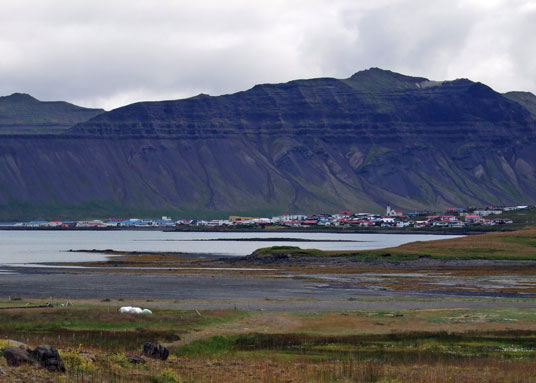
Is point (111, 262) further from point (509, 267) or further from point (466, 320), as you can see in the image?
point (466, 320)

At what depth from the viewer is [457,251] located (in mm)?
139500

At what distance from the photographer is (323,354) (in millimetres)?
41094

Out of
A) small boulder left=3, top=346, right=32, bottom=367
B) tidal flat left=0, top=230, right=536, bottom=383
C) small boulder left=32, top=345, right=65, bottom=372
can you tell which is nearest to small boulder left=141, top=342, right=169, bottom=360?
tidal flat left=0, top=230, right=536, bottom=383

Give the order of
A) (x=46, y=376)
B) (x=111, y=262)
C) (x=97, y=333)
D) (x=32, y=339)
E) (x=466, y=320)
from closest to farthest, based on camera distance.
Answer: (x=46, y=376)
(x=32, y=339)
(x=97, y=333)
(x=466, y=320)
(x=111, y=262)

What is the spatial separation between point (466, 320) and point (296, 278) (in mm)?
46738

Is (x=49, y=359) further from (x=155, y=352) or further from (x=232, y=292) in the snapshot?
(x=232, y=292)

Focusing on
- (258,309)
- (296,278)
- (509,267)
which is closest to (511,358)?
(258,309)

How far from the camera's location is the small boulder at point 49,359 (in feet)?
100

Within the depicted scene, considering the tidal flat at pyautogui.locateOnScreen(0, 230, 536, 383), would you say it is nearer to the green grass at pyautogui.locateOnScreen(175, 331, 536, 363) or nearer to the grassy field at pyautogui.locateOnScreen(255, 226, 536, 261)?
the green grass at pyautogui.locateOnScreen(175, 331, 536, 363)

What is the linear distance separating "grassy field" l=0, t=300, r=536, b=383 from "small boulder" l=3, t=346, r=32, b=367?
0.41m

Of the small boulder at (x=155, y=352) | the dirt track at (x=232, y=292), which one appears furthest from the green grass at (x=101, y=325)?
the dirt track at (x=232, y=292)

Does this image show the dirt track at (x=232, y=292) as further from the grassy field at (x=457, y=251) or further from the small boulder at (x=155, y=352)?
the grassy field at (x=457, y=251)

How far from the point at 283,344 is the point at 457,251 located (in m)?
99.3

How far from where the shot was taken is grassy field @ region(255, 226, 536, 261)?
442 ft
